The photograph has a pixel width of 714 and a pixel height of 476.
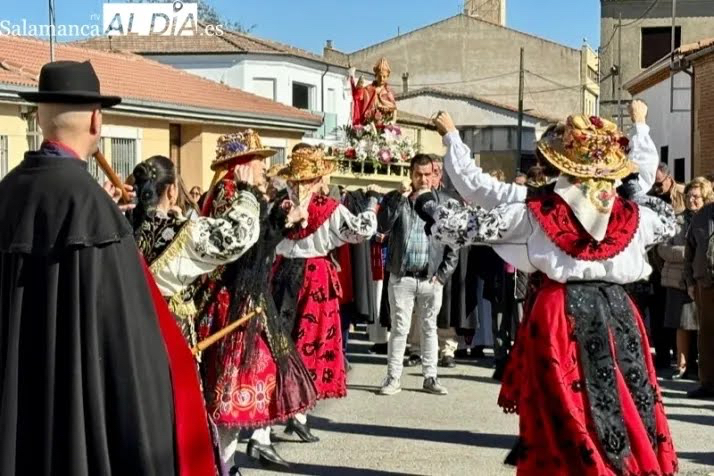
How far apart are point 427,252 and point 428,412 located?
1.40 m

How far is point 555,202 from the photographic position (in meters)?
5.54

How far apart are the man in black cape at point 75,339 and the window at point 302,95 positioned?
35.0 metres

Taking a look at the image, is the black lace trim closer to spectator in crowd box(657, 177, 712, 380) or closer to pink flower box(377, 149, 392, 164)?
spectator in crowd box(657, 177, 712, 380)

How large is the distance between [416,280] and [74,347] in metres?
6.68

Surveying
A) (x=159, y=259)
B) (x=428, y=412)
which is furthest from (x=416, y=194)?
(x=159, y=259)

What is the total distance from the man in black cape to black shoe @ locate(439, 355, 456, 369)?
8449 millimetres

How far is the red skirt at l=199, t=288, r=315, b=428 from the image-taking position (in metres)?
6.29

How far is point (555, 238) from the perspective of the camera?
546 cm

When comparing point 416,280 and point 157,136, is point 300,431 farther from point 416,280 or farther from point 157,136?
point 157,136

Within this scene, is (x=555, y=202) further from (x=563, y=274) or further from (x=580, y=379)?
(x=580, y=379)

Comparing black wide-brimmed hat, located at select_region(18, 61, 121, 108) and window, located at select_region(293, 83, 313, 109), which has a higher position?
window, located at select_region(293, 83, 313, 109)

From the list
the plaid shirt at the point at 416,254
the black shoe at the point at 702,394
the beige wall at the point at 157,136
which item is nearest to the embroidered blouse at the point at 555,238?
the plaid shirt at the point at 416,254

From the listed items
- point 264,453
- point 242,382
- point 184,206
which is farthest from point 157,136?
point 184,206

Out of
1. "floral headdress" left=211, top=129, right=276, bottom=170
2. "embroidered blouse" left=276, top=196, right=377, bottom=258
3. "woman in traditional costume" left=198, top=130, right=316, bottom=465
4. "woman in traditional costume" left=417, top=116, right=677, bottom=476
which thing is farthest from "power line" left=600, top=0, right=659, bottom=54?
"woman in traditional costume" left=417, top=116, right=677, bottom=476
